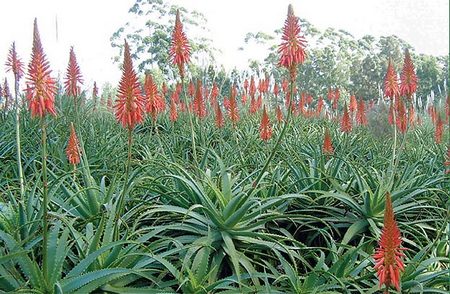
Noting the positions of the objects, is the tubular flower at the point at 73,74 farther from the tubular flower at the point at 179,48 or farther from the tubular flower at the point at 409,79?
the tubular flower at the point at 409,79

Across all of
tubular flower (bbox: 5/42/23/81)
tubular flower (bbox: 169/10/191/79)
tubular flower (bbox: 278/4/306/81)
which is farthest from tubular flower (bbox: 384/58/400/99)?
tubular flower (bbox: 5/42/23/81)

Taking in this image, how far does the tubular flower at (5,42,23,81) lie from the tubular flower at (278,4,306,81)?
6.36 feet

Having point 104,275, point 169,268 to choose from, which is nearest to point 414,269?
point 169,268

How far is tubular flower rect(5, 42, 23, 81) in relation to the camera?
3666 mm

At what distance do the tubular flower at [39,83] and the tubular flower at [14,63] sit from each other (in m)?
1.69

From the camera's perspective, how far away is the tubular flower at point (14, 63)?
3.67 meters

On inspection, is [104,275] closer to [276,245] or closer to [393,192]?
[276,245]

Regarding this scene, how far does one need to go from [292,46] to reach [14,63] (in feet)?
6.63

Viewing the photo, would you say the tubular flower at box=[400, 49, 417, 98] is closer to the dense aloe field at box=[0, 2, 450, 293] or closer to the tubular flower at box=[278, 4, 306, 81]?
the dense aloe field at box=[0, 2, 450, 293]

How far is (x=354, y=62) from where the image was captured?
87.8 ft

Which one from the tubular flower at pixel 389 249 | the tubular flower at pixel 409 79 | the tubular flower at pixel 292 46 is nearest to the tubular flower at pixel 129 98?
the tubular flower at pixel 292 46

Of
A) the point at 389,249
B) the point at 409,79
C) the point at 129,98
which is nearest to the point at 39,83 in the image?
the point at 129,98

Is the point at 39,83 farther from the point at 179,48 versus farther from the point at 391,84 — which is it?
the point at 391,84

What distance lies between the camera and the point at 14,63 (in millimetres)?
3689
